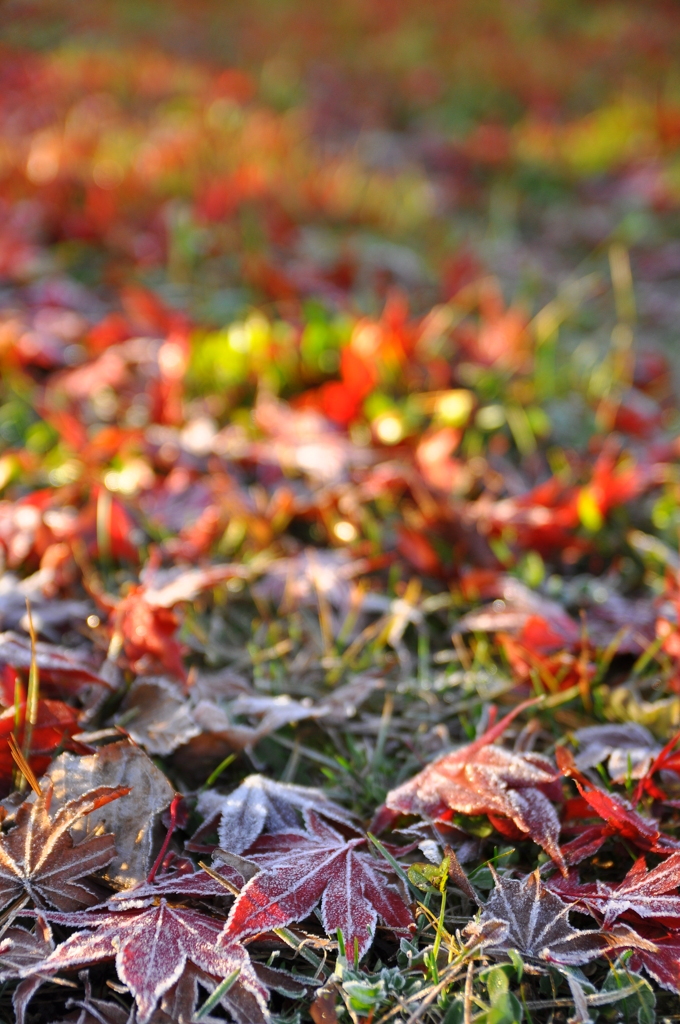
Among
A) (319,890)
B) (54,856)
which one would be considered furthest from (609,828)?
(54,856)

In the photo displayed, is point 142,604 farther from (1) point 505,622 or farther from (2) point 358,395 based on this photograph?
(2) point 358,395

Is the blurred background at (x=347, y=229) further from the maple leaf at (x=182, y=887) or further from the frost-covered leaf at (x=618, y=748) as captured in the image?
the maple leaf at (x=182, y=887)

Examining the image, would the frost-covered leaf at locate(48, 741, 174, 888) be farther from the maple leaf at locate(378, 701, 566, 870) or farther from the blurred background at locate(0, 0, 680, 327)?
the blurred background at locate(0, 0, 680, 327)

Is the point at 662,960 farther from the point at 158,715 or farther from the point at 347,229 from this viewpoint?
the point at 347,229

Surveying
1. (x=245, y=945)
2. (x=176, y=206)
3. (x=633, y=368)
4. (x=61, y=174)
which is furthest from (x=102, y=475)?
(x=61, y=174)

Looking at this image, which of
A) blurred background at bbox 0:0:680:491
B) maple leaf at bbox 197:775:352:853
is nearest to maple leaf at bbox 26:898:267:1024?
maple leaf at bbox 197:775:352:853
